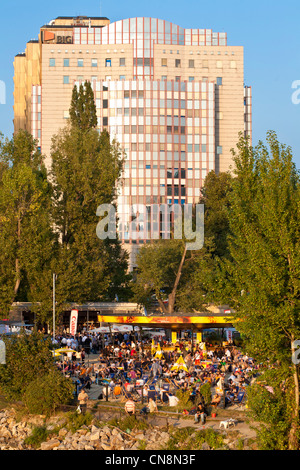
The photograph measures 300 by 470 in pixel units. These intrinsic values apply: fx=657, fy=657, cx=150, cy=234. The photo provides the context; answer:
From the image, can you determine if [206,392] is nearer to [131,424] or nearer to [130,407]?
[130,407]

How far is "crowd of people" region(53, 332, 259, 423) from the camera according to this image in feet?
101

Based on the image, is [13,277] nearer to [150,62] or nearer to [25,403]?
[25,403]

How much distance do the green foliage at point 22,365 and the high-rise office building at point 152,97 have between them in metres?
88.2

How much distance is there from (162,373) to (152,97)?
94.1 metres

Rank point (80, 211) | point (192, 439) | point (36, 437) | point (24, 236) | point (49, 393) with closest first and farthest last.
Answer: point (192, 439) → point (36, 437) → point (49, 393) → point (24, 236) → point (80, 211)

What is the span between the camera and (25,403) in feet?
108

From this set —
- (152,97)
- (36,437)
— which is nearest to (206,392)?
(36,437)

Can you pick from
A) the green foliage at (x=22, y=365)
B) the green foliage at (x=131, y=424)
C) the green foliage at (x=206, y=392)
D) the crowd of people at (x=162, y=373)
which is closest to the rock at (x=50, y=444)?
the green foliage at (x=131, y=424)

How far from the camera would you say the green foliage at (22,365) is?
33906 mm

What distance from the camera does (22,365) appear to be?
3406 cm

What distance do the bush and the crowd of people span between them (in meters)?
1.91

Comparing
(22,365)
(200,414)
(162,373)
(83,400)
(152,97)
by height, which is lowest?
(162,373)

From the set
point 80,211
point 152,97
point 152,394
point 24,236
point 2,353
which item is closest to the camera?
point 152,394

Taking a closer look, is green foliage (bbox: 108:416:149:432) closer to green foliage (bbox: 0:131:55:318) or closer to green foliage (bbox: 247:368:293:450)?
green foliage (bbox: 247:368:293:450)
